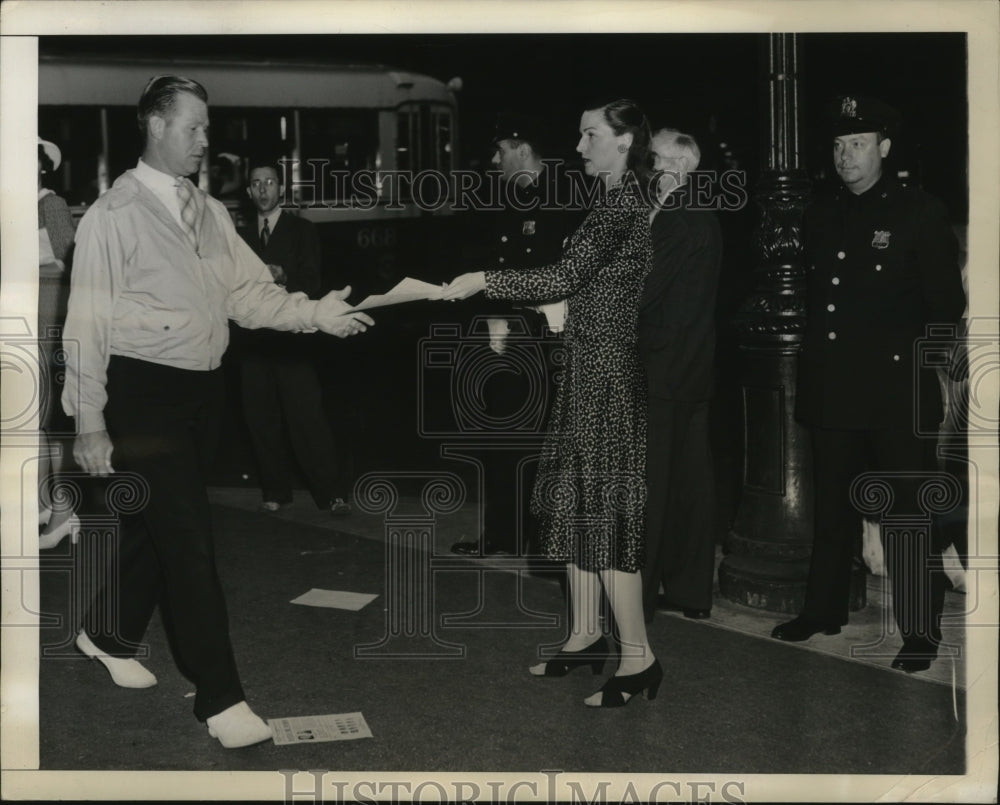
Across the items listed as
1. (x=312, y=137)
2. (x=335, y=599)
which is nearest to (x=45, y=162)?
(x=335, y=599)


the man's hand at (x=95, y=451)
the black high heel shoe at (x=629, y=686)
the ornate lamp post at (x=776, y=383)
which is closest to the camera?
the man's hand at (x=95, y=451)

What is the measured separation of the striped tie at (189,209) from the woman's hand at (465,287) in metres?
0.87

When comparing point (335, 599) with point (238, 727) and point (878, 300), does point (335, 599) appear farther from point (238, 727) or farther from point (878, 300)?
point (878, 300)

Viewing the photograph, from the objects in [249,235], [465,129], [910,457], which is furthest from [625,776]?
[465,129]

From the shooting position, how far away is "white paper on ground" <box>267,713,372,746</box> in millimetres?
4379

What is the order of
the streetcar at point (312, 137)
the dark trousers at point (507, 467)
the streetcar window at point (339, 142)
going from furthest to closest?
the streetcar window at point (339, 142) < the streetcar at point (312, 137) < the dark trousers at point (507, 467)

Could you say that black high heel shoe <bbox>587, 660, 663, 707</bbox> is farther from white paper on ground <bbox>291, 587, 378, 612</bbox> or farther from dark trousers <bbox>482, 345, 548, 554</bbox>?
dark trousers <bbox>482, 345, 548, 554</bbox>

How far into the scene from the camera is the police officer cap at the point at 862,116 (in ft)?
16.5

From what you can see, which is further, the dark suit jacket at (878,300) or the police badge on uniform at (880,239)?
the police badge on uniform at (880,239)

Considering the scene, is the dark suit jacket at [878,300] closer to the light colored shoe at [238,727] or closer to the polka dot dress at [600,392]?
the polka dot dress at [600,392]

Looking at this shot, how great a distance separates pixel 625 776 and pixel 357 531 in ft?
12.4

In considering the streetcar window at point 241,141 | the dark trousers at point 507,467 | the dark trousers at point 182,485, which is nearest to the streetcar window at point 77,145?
the streetcar window at point 241,141

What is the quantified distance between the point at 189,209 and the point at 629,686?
233 cm

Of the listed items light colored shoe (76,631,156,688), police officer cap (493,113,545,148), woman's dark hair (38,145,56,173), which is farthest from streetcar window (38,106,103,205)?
light colored shoe (76,631,156,688)
